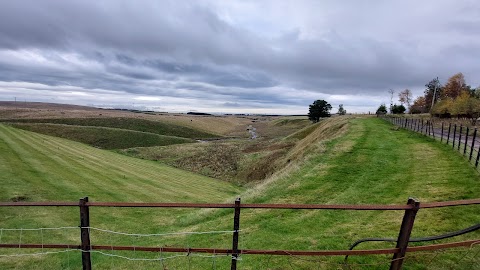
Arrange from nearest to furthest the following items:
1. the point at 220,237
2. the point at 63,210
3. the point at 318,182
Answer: the point at 220,237 < the point at 63,210 < the point at 318,182

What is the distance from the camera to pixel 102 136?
7381cm

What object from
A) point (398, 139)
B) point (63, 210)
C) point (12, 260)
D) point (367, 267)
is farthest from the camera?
A: point (398, 139)

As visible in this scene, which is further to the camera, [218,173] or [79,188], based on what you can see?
[218,173]

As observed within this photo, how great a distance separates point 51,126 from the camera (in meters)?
77.2

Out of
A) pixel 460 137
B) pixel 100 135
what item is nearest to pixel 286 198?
pixel 460 137

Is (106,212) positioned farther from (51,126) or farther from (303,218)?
(51,126)

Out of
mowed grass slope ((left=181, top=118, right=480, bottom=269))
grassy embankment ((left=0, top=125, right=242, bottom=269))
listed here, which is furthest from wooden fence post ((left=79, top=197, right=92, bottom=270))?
grassy embankment ((left=0, top=125, right=242, bottom=269))

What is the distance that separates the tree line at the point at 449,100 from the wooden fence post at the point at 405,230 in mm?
60369

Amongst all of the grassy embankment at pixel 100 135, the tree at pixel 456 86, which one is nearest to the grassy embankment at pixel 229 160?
the grassy embankment at pixel 100 135

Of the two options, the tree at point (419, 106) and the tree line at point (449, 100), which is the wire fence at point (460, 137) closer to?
the tree line at point (449, 100)

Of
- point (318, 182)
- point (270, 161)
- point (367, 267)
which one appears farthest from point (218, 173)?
point (367, 267)

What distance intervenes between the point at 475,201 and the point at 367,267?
2.88 metres

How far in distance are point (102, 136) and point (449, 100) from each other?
8865cm

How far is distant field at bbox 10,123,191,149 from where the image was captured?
230 feet
